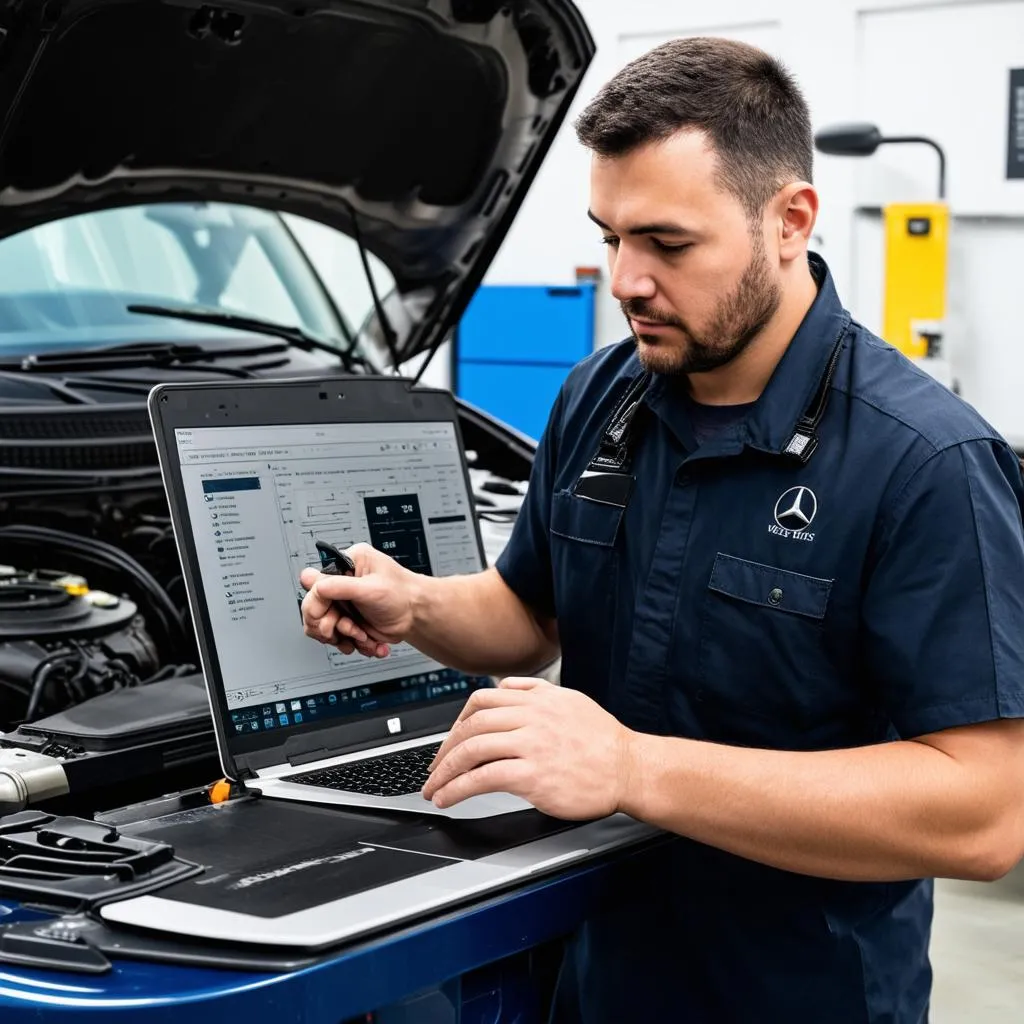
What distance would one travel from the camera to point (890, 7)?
6086 millimetres

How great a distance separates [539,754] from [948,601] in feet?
1.24

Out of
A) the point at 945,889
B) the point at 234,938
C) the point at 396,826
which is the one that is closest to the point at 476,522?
the point at 396,826

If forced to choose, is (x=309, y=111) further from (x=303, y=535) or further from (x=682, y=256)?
(x=682, y=256)

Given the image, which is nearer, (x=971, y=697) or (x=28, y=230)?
(x=971, y=697)

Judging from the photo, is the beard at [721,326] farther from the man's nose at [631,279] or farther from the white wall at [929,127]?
the white wall at [929,127]

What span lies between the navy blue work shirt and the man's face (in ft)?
0.29

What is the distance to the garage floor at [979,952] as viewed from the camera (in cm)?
283

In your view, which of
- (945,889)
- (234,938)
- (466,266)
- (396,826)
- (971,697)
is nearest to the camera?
(234,938)

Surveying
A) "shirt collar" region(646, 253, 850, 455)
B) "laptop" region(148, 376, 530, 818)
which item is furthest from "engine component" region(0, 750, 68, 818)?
"shirt collar" region(646, 253, 850, 455)

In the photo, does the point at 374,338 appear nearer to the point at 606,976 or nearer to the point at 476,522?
the point at 476,522

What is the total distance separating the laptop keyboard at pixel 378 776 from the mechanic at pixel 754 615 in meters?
0.12

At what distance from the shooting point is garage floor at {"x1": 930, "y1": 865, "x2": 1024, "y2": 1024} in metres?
2.83

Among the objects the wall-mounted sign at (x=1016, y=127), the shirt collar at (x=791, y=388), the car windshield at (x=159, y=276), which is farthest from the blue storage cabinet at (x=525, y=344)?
the shirt collar at (x=791, y=388)

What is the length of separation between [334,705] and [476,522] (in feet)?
1.12
